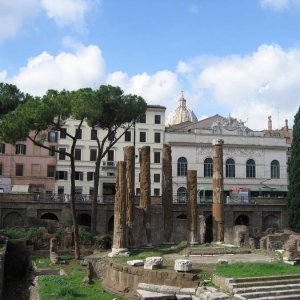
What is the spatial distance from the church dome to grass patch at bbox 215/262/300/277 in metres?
54.4

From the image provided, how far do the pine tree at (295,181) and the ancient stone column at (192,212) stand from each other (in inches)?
687

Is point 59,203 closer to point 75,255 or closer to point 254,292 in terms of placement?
point 75,255

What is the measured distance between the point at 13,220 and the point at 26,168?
412 inches

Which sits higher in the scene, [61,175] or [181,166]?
[181,166]

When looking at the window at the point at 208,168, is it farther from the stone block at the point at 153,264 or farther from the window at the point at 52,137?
the stone block at the point at 153,264

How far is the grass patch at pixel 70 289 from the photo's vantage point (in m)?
16.5

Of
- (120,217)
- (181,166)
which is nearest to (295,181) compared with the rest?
(181,166)

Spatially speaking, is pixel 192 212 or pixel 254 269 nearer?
pixel 254 269

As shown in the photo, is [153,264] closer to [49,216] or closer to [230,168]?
[49,216]

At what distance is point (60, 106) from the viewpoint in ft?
86.0

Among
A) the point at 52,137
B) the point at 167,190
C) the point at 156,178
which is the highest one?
the point at 52,137

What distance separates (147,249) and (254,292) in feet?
32.9

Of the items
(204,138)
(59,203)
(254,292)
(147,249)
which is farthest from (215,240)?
(204,138)

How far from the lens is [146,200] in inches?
1033
